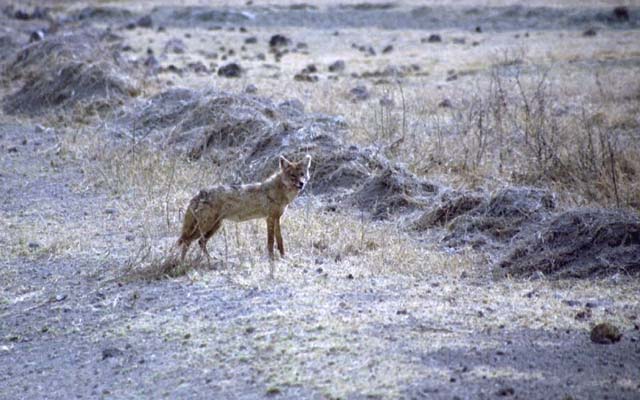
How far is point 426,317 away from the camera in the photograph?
290 inches

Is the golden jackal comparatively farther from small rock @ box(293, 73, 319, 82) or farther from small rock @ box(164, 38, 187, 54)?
small rock @ box(164, 38, 187, 54)

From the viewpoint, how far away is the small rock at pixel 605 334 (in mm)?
6758

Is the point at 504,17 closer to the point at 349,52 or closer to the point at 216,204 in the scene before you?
the point at 349,52

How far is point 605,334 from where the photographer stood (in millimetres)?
6762

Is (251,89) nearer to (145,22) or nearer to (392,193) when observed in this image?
(392,193)

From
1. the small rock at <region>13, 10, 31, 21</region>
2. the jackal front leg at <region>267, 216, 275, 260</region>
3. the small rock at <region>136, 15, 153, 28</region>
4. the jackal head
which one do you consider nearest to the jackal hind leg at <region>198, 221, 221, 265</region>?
the jackal front leg at <region>267, 216, 275, 260</region>

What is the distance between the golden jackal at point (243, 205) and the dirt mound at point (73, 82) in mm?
9795

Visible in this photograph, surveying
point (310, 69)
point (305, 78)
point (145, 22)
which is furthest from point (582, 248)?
point (145, 22)

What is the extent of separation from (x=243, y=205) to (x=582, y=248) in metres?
2.99

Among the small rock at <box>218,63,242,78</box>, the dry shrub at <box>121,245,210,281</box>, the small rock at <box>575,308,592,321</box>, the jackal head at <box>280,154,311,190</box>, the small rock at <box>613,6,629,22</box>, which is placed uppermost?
the jackal head at <box>280,154,311,190</box>

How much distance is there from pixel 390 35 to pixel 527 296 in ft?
85.3

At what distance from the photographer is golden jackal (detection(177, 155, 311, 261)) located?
891 centimetres

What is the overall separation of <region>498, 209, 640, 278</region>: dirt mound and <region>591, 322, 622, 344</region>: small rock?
6.20ft

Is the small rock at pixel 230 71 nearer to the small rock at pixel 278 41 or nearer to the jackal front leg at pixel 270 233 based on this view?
the small rock at pixel 278 41
